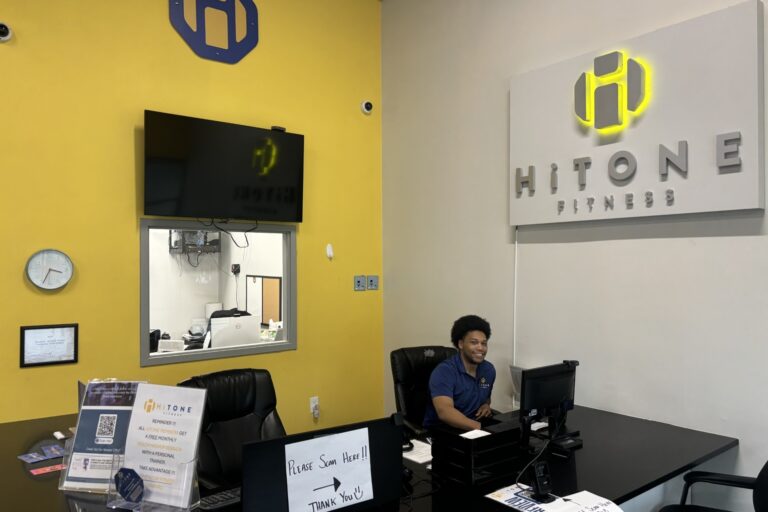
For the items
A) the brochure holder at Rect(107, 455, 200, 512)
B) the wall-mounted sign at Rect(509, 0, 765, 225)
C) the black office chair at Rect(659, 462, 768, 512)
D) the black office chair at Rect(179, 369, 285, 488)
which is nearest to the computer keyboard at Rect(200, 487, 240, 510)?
the brochure holder at Rect(107, 455, 200, 512)

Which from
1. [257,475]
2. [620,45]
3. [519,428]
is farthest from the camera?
[620,45]

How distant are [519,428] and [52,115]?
9.94 feet

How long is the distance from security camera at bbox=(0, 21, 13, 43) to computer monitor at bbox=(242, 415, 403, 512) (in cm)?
287

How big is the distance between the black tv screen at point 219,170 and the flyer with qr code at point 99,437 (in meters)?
1.85

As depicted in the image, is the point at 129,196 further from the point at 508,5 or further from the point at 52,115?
the point at 508,5

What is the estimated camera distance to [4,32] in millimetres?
3090

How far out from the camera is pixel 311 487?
1.62 metres

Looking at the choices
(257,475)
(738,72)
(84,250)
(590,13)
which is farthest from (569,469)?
(84,250)

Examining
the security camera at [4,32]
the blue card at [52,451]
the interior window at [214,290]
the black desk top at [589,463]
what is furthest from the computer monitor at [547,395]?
the security camera at [4,32]

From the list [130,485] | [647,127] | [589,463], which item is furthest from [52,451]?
[647,127]

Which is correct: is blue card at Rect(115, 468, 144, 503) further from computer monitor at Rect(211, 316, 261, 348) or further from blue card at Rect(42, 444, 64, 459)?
computer monitor at Rect(211, 316, 261, 348)

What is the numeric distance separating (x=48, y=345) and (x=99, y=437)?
1691mm

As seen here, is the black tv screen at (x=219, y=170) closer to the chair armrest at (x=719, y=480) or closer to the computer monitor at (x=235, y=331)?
the computer monitor at (x=235, y=331)

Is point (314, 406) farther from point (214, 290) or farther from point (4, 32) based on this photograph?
point (4, 32)
